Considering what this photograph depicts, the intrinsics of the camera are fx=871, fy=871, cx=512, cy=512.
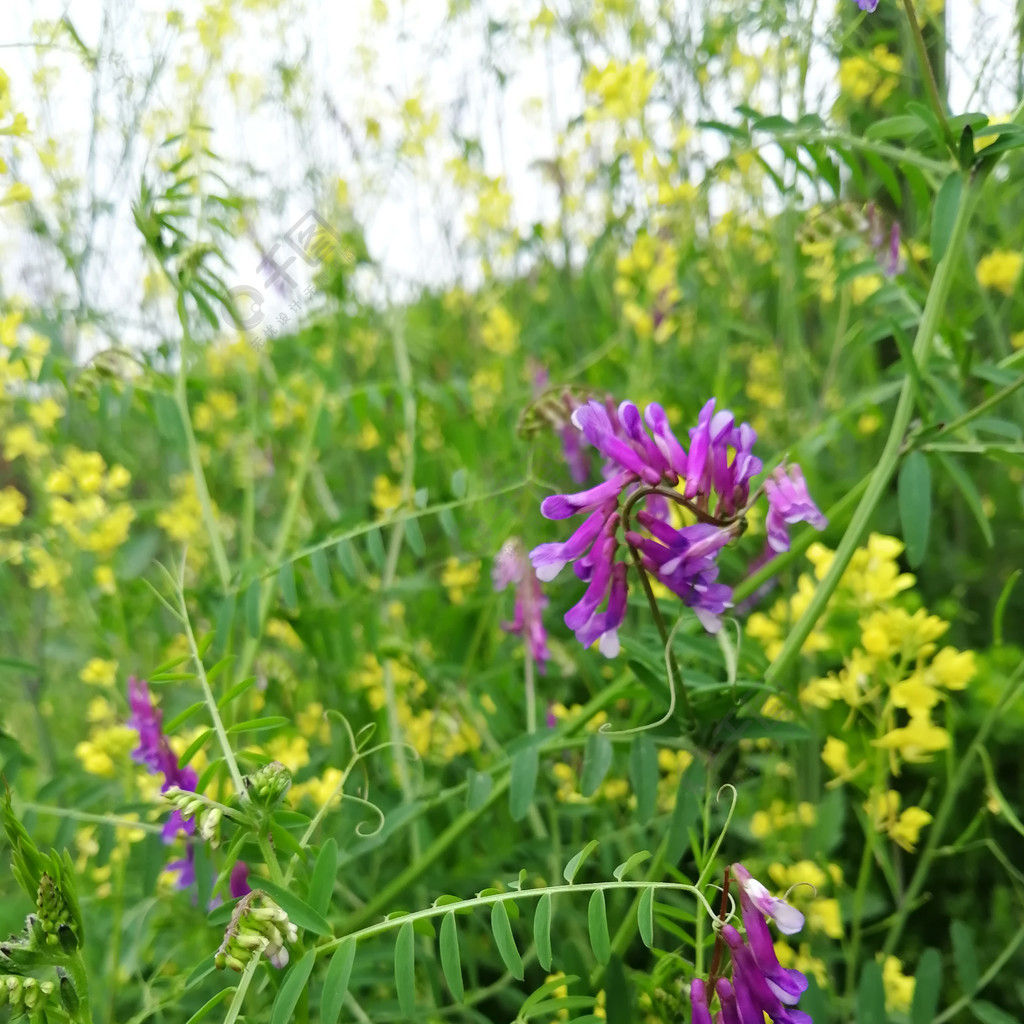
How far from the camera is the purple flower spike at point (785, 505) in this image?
28.7 inches

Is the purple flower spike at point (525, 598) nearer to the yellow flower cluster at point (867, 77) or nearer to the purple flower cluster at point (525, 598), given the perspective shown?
the purple flower cluster at point (525, 598)

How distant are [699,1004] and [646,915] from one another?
2.4 inches

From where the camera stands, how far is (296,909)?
0.62m

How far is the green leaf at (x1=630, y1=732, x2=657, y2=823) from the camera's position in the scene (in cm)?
83

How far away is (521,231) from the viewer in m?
2.27

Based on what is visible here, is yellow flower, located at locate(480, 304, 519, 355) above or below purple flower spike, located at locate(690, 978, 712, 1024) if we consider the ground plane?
above

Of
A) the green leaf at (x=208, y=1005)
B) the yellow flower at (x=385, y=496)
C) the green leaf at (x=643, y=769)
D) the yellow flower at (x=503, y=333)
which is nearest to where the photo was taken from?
the green leaf at (x=208, y=1005)

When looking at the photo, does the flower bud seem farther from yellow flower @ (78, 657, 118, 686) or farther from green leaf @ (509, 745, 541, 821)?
yellow flower @ (78, 657, 118, 686)

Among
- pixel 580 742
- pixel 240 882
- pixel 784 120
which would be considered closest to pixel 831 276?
pixel 784 120

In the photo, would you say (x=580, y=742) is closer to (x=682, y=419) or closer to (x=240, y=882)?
→ (x=240, y=882)

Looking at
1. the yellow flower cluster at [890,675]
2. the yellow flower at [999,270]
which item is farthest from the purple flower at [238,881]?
the yellow flower at [999,270]

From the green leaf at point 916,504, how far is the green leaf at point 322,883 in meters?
0.61

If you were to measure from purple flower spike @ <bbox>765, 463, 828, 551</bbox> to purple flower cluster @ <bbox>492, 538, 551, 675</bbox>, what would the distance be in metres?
0.42

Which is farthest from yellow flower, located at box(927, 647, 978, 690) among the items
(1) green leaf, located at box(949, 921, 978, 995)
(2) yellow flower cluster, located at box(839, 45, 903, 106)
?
(2) yellow flower cluster, located at box(839, 45, 903, 106)
